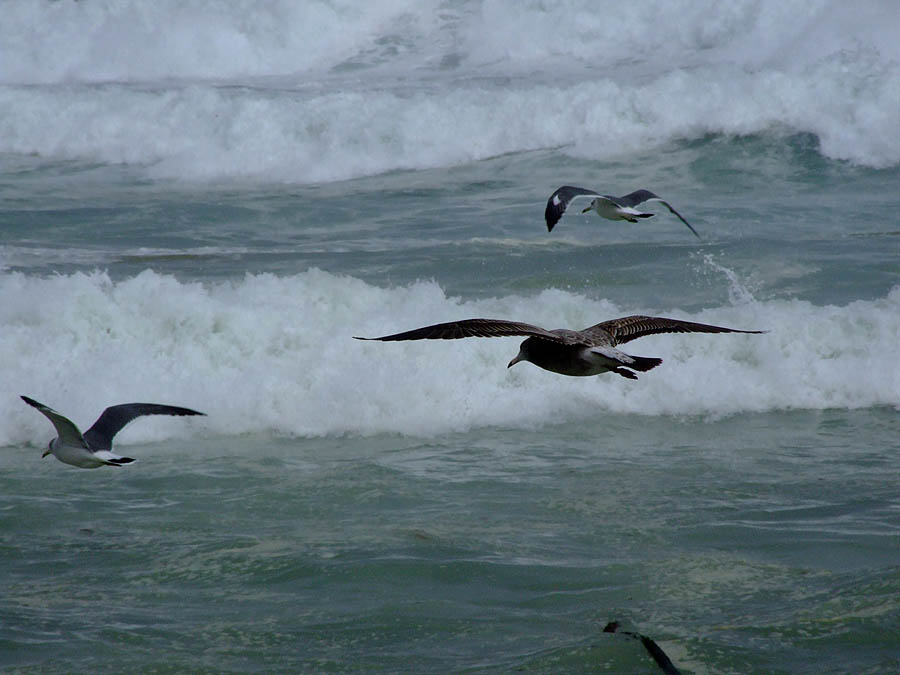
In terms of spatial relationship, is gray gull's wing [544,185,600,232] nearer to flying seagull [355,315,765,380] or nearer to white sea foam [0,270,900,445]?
flying seagull [355,315,765,380]

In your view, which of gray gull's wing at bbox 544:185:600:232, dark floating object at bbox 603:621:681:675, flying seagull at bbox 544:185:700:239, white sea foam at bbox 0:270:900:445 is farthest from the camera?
white sea foam at bbox 0:270:900:445

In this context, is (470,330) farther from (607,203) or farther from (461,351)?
(461,351)

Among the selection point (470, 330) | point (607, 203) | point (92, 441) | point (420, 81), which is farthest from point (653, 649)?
point (420, 81)

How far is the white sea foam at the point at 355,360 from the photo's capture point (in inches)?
364

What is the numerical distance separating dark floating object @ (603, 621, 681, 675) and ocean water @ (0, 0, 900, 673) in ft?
0.18

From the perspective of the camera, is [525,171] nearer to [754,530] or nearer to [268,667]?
[754,530]

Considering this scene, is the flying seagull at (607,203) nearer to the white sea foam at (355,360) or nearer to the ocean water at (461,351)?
the ocean water at (461,351)

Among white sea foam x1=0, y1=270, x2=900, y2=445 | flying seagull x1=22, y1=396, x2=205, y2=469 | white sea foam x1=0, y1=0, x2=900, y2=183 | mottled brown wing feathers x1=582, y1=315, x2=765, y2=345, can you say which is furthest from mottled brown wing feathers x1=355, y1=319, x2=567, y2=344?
white sea foam x1=0, y1=0, x2=900, y2=183

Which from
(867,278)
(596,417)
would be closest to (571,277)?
(867,278)

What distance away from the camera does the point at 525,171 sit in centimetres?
1812

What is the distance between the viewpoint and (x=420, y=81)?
22.1m

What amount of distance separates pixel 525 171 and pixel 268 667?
45.5ft

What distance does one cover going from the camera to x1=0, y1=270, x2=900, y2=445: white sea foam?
9.26m

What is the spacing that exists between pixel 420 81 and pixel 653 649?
59.4 ft
